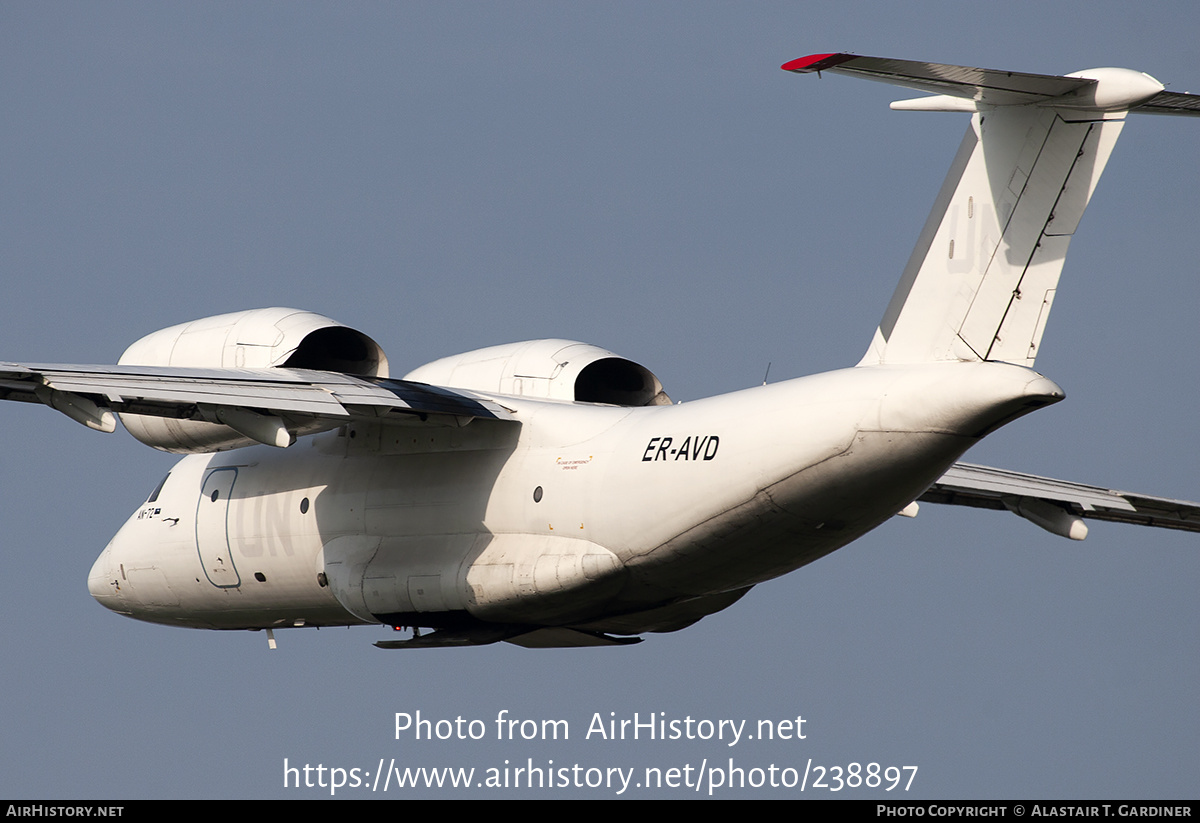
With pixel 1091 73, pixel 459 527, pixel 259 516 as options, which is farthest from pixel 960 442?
pixel 259 516

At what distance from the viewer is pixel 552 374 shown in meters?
14.6

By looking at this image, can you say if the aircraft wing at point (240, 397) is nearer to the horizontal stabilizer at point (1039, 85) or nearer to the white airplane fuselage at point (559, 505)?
the white airplane fuselage at point (559, 505)

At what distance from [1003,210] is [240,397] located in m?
5.73

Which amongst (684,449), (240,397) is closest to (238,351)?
(240,397)

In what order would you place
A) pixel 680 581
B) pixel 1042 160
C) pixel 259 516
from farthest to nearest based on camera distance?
1. pixel 259 516
2. pixel 680 581
3. pixel 1042 160

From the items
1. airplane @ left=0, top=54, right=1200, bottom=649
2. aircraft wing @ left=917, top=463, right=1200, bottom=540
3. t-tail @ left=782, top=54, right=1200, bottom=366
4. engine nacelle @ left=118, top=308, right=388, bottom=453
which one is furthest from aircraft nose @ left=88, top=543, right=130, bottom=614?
t-tail @ left=782, top=54, right=1200, bottom=366

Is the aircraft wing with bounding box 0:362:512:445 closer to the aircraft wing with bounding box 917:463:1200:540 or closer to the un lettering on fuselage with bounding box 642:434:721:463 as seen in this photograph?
the un lettering on fuselage with bounding box 642:434:721:463

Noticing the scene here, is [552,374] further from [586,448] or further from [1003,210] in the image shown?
[1003,210]

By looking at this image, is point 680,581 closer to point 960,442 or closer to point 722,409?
point 722,409

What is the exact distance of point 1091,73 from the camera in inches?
405

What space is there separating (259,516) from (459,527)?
247 cm

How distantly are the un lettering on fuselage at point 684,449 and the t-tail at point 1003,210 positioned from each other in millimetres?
1242

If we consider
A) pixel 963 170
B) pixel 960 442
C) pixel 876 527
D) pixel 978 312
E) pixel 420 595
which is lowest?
pixel 420 595

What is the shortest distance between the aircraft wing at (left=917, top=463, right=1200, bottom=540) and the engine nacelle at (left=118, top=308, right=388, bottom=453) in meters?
5.41
